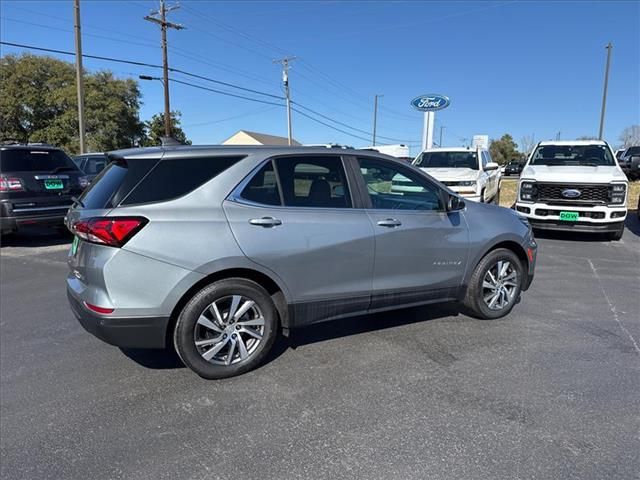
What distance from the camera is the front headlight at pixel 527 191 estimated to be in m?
8.99

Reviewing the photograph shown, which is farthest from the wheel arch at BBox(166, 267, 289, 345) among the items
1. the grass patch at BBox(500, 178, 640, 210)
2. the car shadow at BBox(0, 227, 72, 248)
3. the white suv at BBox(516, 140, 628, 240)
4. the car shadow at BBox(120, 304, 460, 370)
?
the grass patch at BBox(500, 178, 640, 210)

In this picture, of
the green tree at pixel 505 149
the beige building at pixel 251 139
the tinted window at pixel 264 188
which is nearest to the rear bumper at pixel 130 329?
the tinted window at pixel 264 188

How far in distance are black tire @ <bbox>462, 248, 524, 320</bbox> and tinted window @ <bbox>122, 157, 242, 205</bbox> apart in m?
2.60

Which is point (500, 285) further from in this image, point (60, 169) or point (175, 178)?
point (60, 169)

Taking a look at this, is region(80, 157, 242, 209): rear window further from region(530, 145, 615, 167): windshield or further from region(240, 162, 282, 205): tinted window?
region(530, 145, 615, 167): windshield

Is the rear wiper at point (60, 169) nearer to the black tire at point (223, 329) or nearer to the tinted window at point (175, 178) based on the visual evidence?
the tinted window at point (175, 178)

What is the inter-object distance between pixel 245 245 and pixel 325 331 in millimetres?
1501

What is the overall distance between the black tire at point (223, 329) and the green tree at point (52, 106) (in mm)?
46020

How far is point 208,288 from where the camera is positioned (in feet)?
10.2

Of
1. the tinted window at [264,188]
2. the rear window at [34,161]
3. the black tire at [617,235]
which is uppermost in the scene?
the rear window at [34,161]

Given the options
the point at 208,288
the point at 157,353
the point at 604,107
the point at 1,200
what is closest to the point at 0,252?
the point at 1,200

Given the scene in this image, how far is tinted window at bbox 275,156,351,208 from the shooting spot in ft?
11.3

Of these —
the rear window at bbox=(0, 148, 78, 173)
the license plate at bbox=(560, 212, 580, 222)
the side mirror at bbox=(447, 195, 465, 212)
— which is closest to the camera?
the side mirror at bbox=(447, 195, 465, 212)

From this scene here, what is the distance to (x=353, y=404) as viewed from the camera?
2984 millimetres
